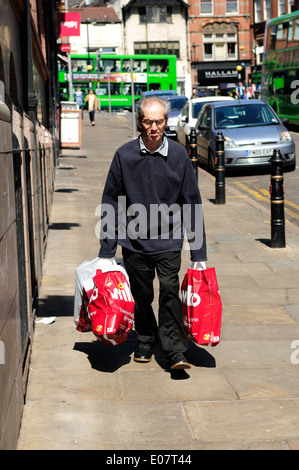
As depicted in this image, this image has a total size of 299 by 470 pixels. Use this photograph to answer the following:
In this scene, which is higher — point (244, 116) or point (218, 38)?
A: point (218, 38)

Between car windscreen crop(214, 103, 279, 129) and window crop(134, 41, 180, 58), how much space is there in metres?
62.2

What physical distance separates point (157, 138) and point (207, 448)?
2.01m

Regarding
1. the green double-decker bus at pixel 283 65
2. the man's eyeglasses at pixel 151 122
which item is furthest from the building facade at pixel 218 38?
the man's eyeglasses at pixel 151 122

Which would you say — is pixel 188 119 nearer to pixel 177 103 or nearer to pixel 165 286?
pixel 177 103

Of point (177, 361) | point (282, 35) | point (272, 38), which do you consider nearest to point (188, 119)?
point (282, 35)

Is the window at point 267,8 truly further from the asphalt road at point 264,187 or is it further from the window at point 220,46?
the asphalt road at point 264,187

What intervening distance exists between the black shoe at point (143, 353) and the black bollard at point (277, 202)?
4544 mm

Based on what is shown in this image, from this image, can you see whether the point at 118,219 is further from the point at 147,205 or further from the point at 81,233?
the point at 81,233

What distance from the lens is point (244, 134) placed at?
17969 millimetres

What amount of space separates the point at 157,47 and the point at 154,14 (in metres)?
3.47

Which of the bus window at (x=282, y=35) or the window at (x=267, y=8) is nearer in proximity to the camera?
the bus window at (x=282, y=35)

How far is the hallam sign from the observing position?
2739 centimetres

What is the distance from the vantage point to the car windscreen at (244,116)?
61.8 feet

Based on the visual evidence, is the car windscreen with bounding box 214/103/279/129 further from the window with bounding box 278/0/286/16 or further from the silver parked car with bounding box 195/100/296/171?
the window with bounding box 278/0/286/16
